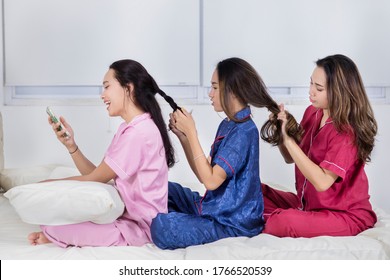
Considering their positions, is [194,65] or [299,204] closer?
[299,204]

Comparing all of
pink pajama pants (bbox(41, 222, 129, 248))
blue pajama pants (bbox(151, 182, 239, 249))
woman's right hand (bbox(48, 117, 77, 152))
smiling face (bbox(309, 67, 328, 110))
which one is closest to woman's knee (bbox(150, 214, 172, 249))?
blue pajama pants (bbox(151, 182, 239, 249))

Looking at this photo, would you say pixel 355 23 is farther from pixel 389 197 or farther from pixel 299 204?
pixel 299 204

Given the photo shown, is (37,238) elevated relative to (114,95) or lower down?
lower down

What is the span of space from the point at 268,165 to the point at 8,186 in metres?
1.43

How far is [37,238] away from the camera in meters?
1.87

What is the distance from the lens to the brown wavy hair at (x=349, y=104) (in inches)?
78.8

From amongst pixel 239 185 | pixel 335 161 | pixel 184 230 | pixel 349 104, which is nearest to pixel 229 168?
pixel 239 185

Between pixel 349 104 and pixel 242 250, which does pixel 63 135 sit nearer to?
pixel 242 250

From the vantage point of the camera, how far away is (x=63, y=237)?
1.82m

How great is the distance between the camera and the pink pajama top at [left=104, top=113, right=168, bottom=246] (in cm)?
188

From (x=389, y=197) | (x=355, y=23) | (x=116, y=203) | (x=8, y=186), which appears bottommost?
(x=389, y=197)

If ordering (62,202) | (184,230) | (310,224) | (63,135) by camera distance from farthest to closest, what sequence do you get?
(63,135) < (310,224) < (184,230) < (62,202)

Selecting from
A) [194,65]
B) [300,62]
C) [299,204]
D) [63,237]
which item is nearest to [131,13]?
[194,65]

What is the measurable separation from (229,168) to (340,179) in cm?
39
